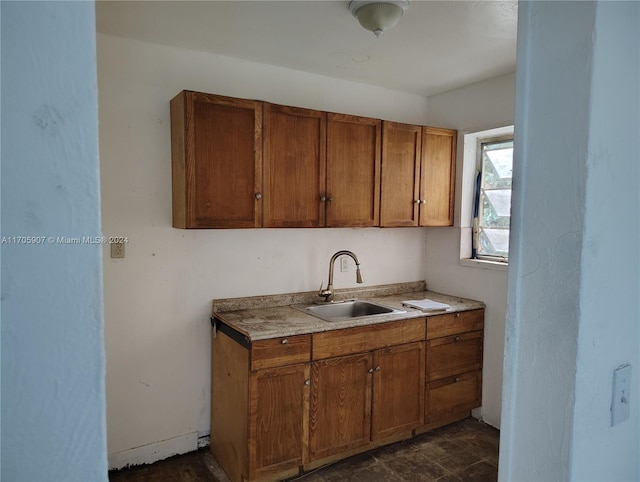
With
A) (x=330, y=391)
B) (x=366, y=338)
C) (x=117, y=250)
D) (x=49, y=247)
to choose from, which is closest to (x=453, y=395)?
(x=366, y=338)

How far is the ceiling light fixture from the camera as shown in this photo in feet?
6.19

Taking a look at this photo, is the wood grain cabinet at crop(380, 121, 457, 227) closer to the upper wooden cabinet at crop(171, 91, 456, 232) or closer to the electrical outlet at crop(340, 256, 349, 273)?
the upper wooden cabinet at crop(171, 91, 456, 232)

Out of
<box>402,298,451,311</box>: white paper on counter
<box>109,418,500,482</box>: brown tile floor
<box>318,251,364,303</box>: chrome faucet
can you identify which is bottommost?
<box>109,418,500,482</box>: brown tile floor

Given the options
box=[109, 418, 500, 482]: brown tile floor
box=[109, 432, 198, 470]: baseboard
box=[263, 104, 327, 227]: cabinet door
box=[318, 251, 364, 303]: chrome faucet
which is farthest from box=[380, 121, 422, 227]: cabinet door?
box=[109, 432, 198, 470]: baseboard

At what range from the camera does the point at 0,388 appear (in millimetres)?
401

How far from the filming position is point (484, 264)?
315 cm

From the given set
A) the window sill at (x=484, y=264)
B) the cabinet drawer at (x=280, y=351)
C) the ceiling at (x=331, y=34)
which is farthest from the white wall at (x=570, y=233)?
the window sill at (x=484, y=264)

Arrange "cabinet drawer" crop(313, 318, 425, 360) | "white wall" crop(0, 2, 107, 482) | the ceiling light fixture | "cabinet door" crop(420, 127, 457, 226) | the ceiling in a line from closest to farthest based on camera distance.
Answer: "white wall" crop(0, 2, 107, 482), the ceiling light fixture, the ceiling, "cabinet drawer" crop(313, 318, 425, 360), "cabinet door" crop(420, 127, 457, 226)

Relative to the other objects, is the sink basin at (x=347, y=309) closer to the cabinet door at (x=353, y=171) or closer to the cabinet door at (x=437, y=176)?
the cabinet door at (x=353, y=171)

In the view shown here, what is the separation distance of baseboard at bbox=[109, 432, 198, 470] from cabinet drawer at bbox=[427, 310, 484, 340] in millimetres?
1667

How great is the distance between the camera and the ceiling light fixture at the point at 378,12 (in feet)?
6.19

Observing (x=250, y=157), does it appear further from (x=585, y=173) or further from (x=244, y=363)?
(x=585, y=173)

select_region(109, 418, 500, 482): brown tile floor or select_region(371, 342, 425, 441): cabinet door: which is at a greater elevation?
select_region(371, 342, 425, 441): cabinet door

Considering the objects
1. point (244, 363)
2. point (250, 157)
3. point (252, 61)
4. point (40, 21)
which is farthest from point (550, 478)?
point (252, 61)
